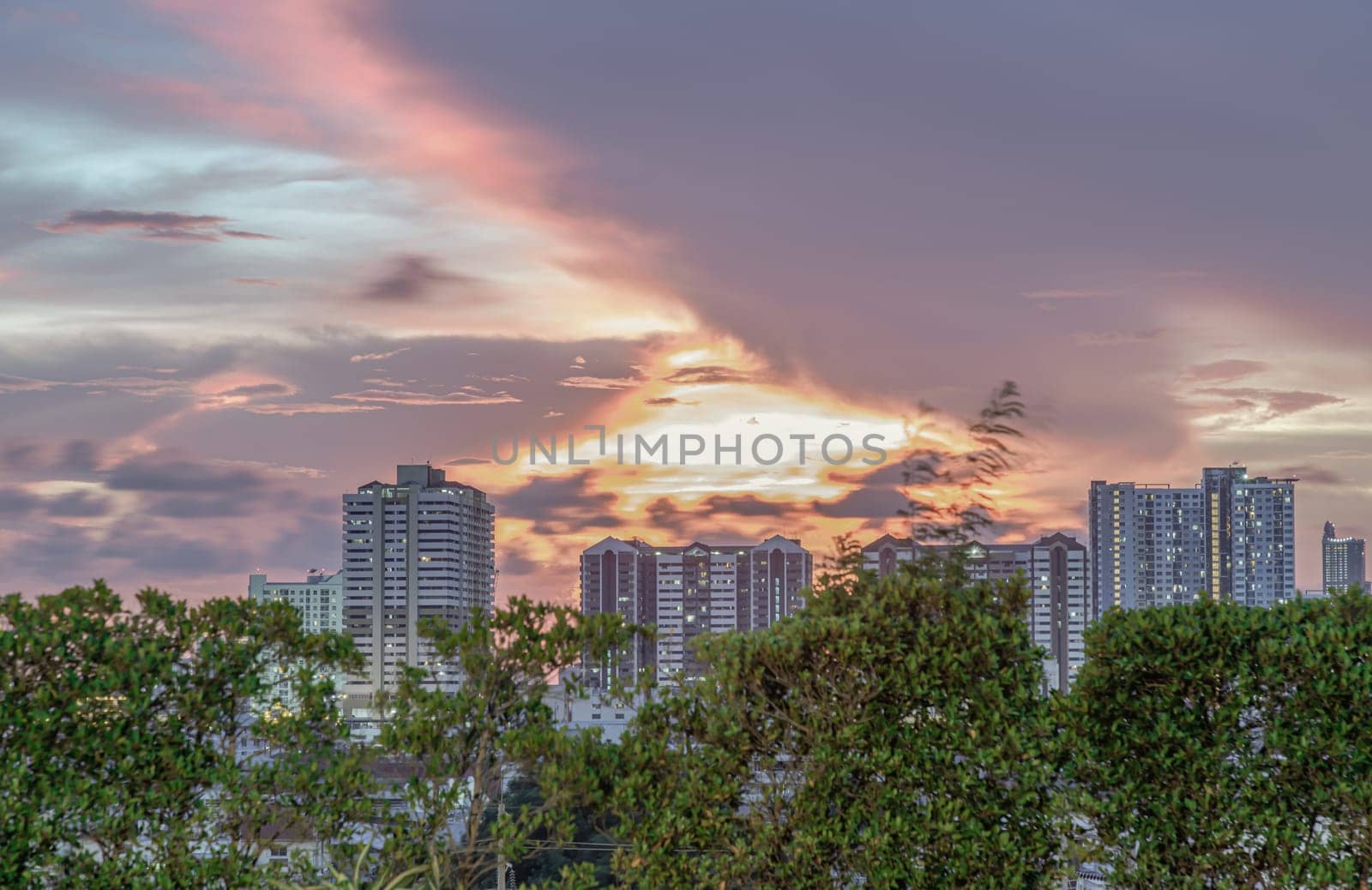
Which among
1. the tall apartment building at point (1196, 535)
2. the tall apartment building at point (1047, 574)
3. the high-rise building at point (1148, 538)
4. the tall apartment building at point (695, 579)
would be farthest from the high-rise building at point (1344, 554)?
the tall apartment building at point (695, 579)

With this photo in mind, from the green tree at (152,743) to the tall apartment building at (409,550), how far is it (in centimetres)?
2472

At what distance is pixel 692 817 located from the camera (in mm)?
3732

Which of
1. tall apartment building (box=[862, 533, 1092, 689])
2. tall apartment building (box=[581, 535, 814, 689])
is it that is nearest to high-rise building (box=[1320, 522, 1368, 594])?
tall apartment building (box=[862, 533, 1092, 689])

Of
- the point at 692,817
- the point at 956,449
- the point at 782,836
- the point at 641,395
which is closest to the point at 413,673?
the point at 692,817

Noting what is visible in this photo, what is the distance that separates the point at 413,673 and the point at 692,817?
39.1 inches

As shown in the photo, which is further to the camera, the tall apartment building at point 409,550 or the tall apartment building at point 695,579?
the tall apartment building at point 695,579

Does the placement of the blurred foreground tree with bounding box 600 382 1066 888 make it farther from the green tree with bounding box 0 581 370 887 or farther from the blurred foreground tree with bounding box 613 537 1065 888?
the green tree with bounding box 0 581 370 887

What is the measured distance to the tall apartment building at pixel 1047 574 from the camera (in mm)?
4172

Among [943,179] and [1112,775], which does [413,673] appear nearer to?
[1112,775]

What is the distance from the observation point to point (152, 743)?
368 cm

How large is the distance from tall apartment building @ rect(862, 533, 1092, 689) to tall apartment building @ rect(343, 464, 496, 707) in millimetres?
13063

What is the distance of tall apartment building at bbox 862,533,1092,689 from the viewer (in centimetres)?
417

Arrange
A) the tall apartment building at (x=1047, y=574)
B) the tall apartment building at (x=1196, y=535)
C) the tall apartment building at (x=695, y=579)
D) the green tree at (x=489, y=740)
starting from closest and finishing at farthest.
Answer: the green tree at (x=489, y=740) → the tall apartment building at (x=1047, y=574) → the tall apartment building at (x=695, y=579) → the tall apartment building at (x=1196, y=535)

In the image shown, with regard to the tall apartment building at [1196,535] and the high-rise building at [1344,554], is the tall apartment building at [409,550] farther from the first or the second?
the high-rise building at [1344,554]
